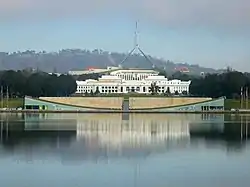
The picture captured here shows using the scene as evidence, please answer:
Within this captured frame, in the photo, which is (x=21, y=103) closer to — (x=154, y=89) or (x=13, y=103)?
(x=13, y=103)

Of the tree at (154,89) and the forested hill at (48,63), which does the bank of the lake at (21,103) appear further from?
the forested hill at (48,63)

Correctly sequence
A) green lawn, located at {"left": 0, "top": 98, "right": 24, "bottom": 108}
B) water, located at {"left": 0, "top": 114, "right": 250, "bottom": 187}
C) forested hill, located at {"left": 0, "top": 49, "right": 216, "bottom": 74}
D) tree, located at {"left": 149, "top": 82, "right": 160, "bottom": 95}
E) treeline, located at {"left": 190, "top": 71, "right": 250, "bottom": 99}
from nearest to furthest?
water, located at {"left": 0, "top": 114, "right": 250, "bottom": 187}
green lawn, located at {"left": 0, "top": 98, "right": 24, "bottom": 108}
treeline, located at {"left": 190, "top": 71, "right": 250, "bottom": 99}
tree, located at {"left": 149, "top": 82, "right": 160, "bottom": 95}
forested hill, located at {"left": 0, "top": 49, "right": 216, "bottom": 74}

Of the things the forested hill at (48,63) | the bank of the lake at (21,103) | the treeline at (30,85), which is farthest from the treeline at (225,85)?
the forested hill at (48,63)

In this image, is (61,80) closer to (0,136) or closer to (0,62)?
(0,136)

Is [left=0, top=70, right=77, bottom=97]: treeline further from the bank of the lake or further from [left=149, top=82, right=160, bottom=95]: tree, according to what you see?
[left=149, top=82, right=160, bottom=95]: tree

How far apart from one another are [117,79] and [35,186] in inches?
2563

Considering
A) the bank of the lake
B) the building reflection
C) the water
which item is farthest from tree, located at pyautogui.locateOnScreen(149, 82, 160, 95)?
the water

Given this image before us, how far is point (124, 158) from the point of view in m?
16.1

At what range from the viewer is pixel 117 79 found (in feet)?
252

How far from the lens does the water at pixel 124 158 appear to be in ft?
40.9

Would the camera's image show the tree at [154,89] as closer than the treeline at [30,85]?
No

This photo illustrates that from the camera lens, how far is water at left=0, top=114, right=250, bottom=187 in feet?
40.9

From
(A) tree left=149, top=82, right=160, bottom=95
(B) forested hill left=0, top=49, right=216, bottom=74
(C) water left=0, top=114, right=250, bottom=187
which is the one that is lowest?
(C) water left=0, top=114, right=250, bottom=187

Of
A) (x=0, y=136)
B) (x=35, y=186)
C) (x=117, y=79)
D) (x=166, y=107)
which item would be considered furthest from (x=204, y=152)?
(x=117, y=79)
